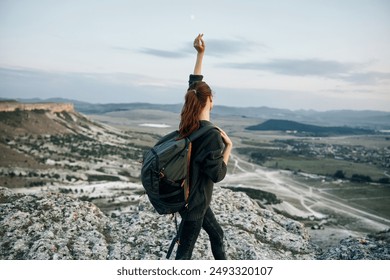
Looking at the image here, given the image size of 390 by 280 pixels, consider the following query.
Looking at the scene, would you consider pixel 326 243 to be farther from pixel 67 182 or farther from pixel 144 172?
pixel 67 182

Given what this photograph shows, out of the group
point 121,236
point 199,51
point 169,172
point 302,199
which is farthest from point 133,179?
point 169,172

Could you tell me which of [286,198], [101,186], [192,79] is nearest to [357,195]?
[286,198]

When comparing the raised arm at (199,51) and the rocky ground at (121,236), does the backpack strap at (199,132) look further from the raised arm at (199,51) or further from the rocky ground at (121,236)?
the rocky ground at (121,236)

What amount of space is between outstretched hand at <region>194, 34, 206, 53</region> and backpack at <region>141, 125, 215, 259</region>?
48.9 inches

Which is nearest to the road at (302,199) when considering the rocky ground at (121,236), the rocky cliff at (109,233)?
the rocky ground at (121,236)

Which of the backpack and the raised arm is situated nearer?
the backpack

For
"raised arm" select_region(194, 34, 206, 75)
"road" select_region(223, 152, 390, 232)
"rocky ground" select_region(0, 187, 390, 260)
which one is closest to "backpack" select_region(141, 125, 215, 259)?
"raised arm" select_region(194, 34, 206, 75)

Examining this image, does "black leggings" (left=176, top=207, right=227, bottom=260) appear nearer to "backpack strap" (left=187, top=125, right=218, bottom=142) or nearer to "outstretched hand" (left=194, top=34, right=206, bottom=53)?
"backpack strap" (left=187, top=125, right=218, bottom=142)

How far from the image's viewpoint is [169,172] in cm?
422

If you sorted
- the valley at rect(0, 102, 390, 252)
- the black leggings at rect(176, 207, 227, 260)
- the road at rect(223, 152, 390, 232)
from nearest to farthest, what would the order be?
1. the black leggings at rect(176, 207, 227, 260)
2. the valley at rect(0, 102, 390, 252)
3. the road at rect(223, 152, 390, 232)

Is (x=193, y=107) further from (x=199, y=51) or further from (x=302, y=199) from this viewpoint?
(x=302, y=199)

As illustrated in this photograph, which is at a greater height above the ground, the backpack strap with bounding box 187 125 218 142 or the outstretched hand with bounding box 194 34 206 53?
the outstretched hand with bounding box 194 34 206 53

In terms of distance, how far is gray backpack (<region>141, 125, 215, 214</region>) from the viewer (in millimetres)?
4199

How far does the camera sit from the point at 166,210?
4395mm
